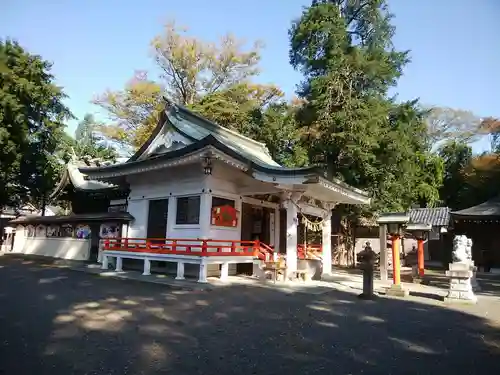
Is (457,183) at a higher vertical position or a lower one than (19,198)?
higher

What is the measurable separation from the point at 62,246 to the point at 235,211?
10801 millimetres

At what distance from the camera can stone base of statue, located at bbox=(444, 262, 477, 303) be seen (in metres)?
9.77

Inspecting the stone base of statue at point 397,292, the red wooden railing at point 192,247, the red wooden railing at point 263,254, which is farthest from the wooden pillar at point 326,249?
the stone base of statue at point 397,292

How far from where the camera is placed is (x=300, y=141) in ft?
77.8

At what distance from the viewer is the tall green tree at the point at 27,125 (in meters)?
22.4

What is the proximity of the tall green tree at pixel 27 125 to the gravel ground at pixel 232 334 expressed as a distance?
16.7 meters

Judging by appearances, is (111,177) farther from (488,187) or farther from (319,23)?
(488,187)

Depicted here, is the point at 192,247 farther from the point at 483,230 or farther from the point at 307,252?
the point at 483,230

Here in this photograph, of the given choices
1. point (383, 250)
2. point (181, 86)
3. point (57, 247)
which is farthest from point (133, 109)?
point (383, 250)

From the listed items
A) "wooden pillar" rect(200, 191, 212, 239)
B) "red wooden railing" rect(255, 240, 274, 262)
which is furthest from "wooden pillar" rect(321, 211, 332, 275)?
"wooden pillar" rect(200, 191, 212, 239)

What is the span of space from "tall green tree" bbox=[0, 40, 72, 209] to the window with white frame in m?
14.4

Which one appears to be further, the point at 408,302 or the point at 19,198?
the point at 19,198

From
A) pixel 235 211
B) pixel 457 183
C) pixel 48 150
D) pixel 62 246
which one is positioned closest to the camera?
pixel 235 211

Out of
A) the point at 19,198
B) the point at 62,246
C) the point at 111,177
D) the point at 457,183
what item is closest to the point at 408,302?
the point at 111,177
